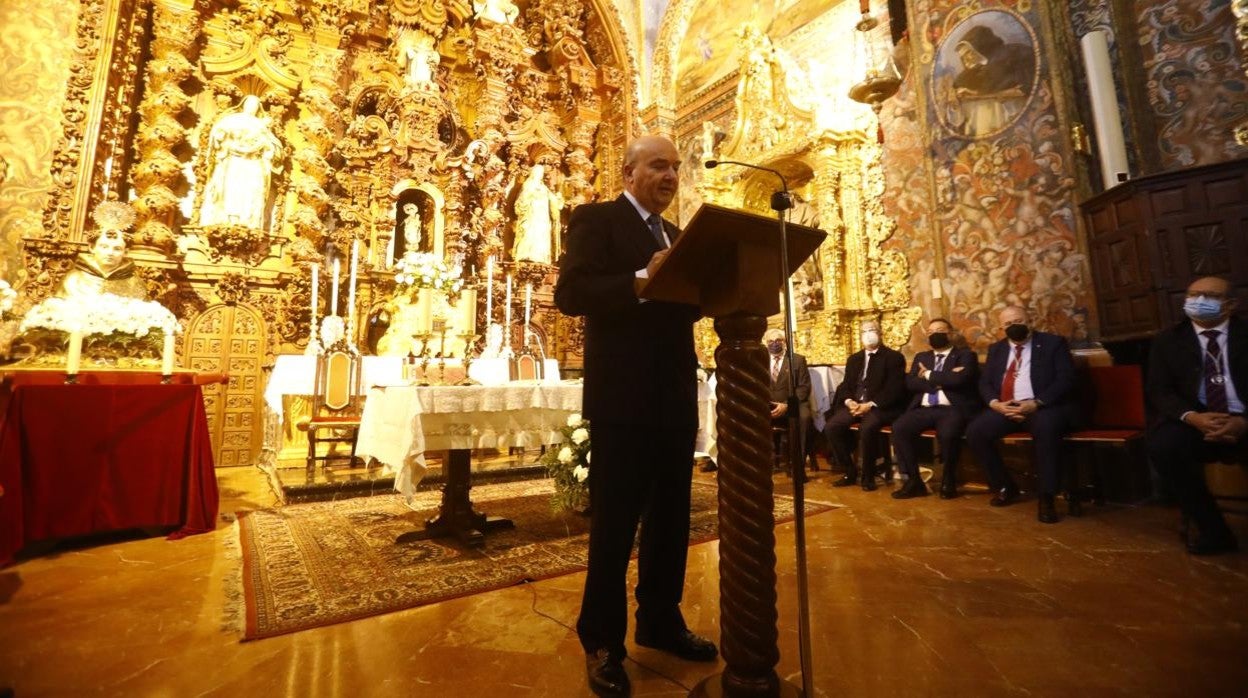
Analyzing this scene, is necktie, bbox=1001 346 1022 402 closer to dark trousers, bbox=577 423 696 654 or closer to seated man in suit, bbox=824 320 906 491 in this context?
seated man in suit, bbox=824 320 906 491

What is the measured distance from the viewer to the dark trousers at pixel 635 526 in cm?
171

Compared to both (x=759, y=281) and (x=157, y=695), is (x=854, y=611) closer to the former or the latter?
(x=759, y=281)

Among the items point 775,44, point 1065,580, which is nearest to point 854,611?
point 1065,580

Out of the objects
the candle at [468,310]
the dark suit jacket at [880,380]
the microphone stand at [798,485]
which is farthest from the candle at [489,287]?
the microphone stand at [798,485]

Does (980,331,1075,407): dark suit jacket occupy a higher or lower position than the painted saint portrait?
lower

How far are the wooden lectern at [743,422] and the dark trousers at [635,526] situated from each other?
0.30 meters

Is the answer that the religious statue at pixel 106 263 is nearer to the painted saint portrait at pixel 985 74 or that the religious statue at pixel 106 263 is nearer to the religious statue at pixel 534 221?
the religious statue at pixel 534 221

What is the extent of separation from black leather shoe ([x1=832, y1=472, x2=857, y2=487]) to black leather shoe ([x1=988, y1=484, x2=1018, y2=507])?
1.29m

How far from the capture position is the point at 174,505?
3.56m

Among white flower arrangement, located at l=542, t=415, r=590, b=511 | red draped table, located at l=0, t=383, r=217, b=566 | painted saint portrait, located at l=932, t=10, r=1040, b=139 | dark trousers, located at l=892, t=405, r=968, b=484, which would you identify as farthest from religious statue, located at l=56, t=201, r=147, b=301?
painted saint portrait, located at l=932, t=10, r=1040, b=139

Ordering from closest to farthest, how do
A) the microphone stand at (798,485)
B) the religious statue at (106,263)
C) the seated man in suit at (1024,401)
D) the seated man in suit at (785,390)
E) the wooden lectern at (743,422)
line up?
the microphone stand at (798,485), the wooden lectern at (743,422), the seated man in suit at (1024,401), the religious statue at (106,263), the seated man in suit at (785,390)

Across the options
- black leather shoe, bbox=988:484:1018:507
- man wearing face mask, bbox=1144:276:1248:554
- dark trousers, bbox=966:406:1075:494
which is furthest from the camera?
black leather shoe, bbox=988:484:1018:507

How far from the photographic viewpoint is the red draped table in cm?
302

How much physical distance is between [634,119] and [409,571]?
30.9 ft
